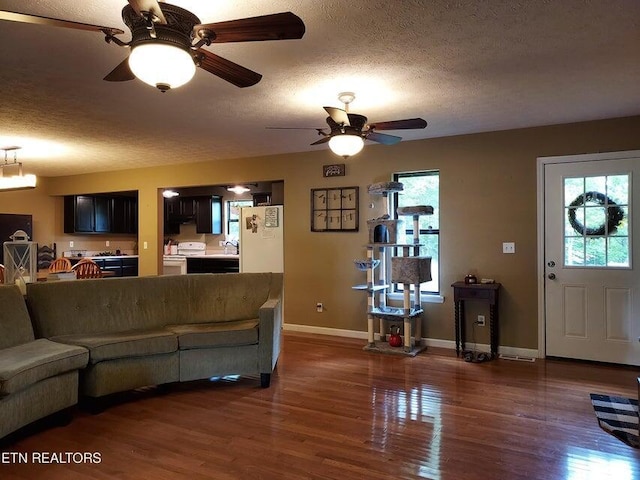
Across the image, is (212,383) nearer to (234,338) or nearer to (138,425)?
(234,338)

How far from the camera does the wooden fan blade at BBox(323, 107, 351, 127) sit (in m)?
3.11

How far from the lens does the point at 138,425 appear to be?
291 centimetres

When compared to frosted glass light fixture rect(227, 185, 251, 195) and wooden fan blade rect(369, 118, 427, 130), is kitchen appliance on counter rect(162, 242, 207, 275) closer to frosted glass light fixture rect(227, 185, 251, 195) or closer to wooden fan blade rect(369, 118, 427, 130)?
frosted glass light fixture rect(227, 185, 251, 195)

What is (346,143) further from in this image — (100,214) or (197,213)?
(100,214)

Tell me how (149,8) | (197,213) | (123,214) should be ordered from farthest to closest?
(123,214) < (197,213) < (149,8)

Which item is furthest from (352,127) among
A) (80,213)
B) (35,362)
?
(80,213)

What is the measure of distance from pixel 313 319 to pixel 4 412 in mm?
3714

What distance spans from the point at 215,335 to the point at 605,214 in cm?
381

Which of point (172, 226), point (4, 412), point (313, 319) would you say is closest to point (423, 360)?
point (313, 319)

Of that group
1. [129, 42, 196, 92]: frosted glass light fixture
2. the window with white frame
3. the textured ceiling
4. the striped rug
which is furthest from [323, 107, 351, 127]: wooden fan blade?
the striped rug

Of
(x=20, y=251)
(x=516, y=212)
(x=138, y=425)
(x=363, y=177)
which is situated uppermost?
(x=363, y=177)

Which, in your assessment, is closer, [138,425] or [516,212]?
[138,425]

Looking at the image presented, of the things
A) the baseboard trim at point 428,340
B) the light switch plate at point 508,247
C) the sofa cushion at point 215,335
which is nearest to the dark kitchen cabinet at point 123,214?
the baseboard trim at point 428,340

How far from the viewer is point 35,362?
265 cm
